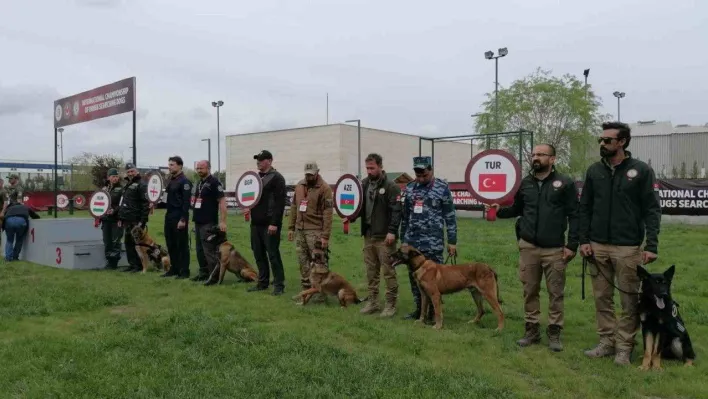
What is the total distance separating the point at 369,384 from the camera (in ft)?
14.0

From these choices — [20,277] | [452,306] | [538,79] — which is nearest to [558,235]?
[452,306]

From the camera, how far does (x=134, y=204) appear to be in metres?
10.5

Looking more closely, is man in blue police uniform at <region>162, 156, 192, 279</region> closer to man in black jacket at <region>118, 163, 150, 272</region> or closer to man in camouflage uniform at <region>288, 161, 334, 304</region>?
man in black jacket at <region>118, 163, 150, 272</region>

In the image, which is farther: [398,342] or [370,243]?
[370,243]

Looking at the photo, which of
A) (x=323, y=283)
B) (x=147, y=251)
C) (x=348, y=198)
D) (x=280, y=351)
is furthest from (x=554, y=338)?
(x=147, y=251)

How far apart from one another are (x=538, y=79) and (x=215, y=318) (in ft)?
108

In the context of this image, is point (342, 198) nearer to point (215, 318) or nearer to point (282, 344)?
point (215, 318)

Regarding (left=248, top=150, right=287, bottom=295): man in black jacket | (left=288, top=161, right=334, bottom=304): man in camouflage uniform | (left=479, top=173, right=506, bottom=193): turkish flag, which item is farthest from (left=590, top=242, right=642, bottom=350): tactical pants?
(left=248, top=150, right=287, bottom=295): man in black jacket

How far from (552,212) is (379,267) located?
101 inches

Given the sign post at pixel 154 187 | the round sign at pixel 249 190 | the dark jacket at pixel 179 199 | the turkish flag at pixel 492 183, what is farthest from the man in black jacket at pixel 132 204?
the turkish flag at pixel 492 183

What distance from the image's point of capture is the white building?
181ft

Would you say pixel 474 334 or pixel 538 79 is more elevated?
pixel 538 79

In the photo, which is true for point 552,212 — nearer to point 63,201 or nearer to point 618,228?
point 618,228

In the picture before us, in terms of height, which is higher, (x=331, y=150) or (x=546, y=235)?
(x=331, y=150)
